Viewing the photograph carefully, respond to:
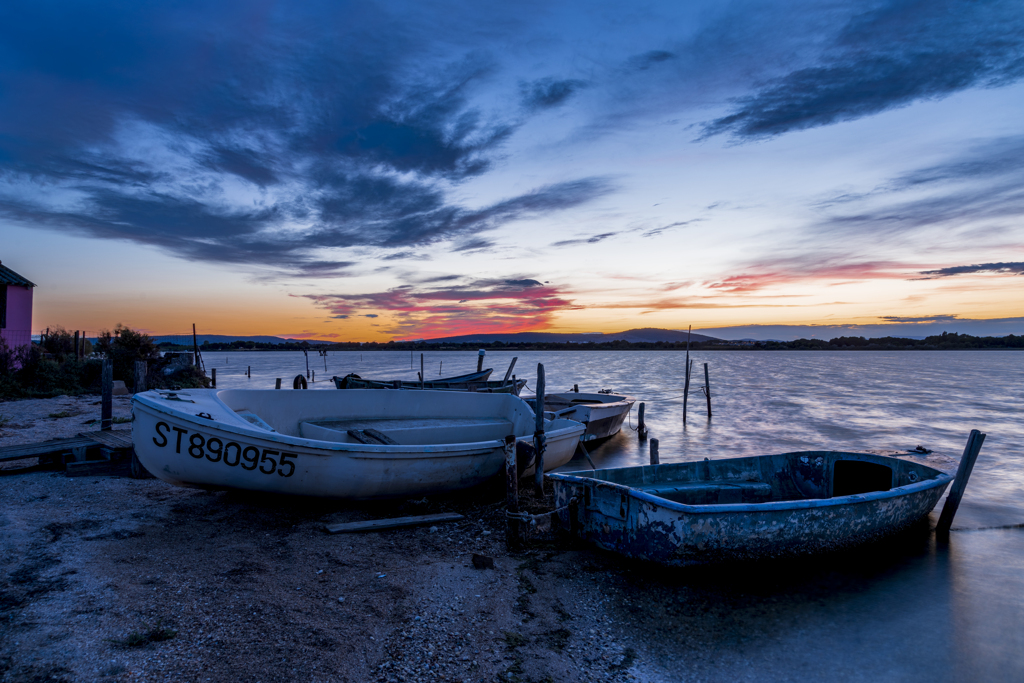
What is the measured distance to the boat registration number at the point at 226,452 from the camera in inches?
257

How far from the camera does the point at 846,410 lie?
87.1 ft

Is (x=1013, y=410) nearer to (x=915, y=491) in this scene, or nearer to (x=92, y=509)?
(x=915, y=491)

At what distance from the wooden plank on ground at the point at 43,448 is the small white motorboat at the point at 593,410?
9823 mm

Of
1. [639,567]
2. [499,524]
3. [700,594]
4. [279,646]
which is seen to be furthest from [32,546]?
[700,594]

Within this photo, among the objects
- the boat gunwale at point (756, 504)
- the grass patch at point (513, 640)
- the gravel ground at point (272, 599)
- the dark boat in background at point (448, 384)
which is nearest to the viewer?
the gravel ground at point (272, 599)

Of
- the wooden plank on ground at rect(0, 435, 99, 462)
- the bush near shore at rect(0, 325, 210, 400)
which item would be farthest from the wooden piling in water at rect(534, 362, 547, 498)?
the bush near shore at rect(0, 325, 210, 400)

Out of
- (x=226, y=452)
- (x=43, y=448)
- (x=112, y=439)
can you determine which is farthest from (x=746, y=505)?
(x=43, y=448)

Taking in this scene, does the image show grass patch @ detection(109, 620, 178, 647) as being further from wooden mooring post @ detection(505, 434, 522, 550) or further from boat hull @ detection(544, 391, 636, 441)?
boat hull @ detection(544, 391, 636, 441)

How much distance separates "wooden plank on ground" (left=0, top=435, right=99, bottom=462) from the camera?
842cm

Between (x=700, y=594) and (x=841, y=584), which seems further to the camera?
(x=841, y=584)

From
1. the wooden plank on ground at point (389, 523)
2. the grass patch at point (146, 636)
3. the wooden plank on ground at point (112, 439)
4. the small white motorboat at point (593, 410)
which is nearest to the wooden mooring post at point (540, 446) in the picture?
the wooden plank on ground at point (389, 523)

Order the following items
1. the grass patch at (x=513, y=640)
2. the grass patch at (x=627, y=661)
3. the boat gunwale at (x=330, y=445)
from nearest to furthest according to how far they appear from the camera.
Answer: the grass patch at (x=627, y=661)
the grass patch at (x=513, y=640)
the boat gunwale at (x=330, y=445)

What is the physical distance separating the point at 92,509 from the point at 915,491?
37.7 ft

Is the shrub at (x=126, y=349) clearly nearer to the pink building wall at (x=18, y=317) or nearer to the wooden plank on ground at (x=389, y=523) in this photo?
the pink building wall at (x=18, y=317)
